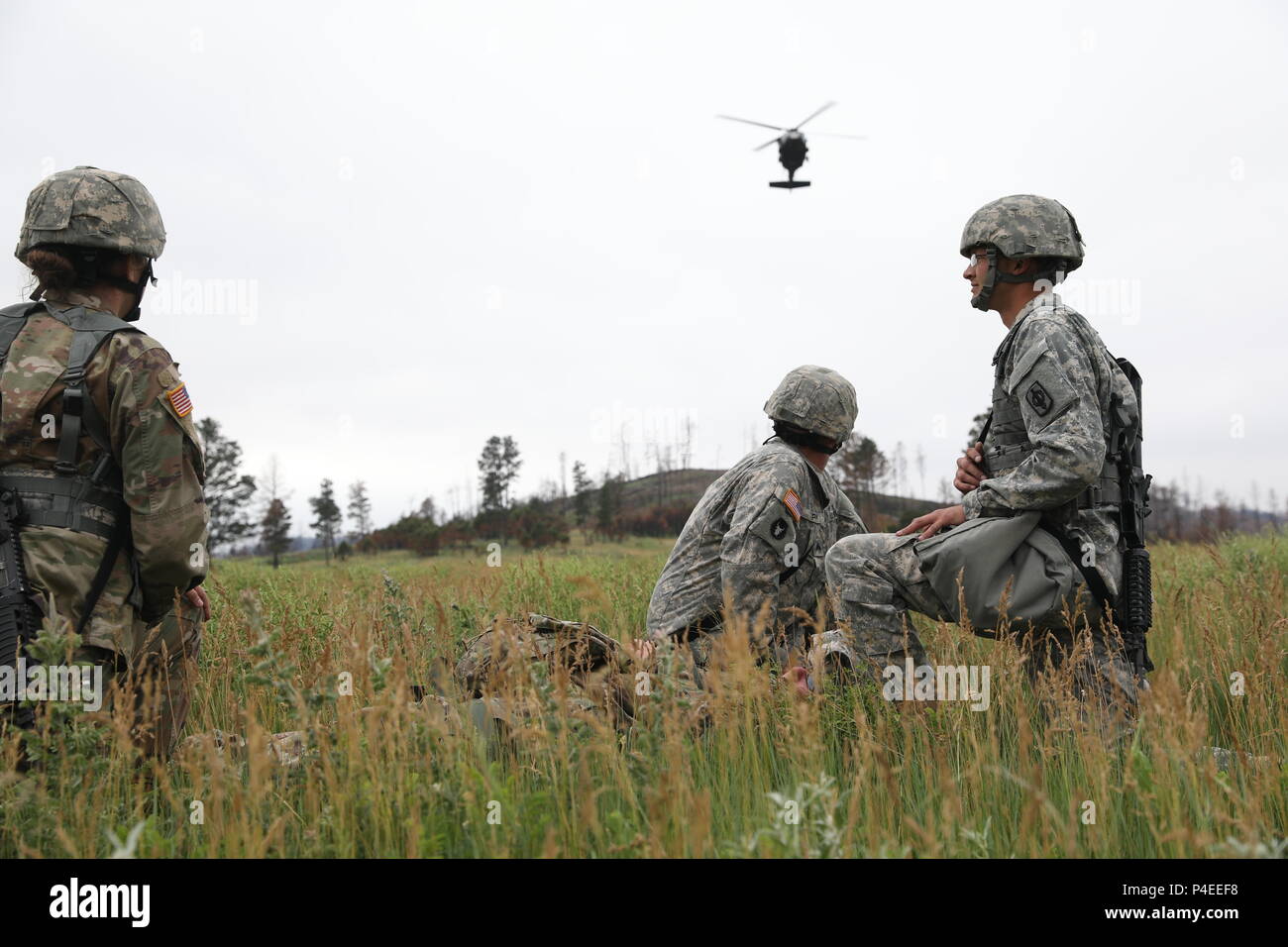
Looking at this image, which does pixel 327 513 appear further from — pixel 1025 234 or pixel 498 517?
pixel 1025 234

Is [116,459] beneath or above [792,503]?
above

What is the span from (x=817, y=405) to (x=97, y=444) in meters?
3.81

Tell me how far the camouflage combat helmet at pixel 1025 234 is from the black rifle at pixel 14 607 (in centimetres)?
455

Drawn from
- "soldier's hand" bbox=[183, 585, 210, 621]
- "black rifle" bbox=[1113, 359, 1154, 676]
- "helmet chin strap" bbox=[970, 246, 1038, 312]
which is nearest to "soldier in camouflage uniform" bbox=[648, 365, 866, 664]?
"helmet chin strap" bbox=[970, 246, 1038, 312]

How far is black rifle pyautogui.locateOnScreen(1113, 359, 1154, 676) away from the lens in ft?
13.3

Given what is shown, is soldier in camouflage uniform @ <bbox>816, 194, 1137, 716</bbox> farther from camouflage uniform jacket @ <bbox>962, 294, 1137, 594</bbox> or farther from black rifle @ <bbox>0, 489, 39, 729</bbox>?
black rifle @ <bbox>0, 489, 39, 729</bbox>

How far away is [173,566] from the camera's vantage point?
3414mm

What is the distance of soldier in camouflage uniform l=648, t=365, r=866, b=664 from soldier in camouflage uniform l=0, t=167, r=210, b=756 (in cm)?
266

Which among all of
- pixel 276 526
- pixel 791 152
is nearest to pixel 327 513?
pixel 276 526

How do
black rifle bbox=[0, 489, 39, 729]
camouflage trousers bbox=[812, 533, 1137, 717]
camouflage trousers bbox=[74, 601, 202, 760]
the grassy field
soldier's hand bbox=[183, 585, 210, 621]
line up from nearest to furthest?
the grassy field, black rifle bbox=[0, 489, 39, 729], camouflage trousers bbox=[74, 601, 202, 760], soldier's hand bbox=[183, 585, 210, 621], camouflage trousers bbox=[812, 533, 1137, 717]

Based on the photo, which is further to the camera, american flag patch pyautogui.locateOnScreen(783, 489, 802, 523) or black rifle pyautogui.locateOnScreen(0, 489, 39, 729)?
american flag patch pyautogui.locateOnScreen(783, 489, 802, 523)

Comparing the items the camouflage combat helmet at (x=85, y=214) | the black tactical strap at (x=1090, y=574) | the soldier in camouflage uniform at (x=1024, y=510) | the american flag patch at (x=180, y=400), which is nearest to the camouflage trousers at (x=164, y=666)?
the american flag patch at (x=180, y=400)

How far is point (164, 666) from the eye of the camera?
3465mm

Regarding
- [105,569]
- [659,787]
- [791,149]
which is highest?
[791,149]
